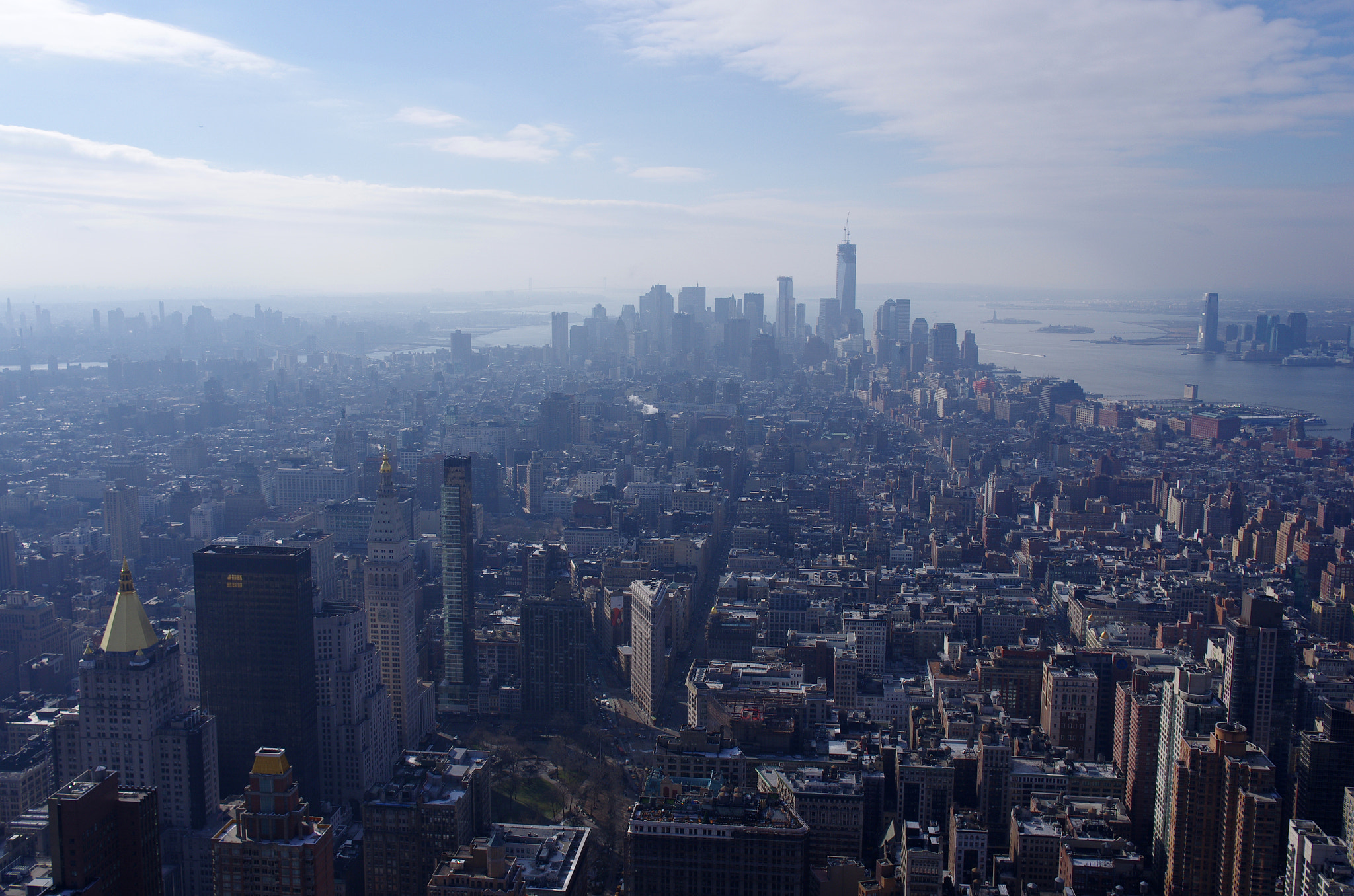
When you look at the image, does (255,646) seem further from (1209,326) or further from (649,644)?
(1209,326)

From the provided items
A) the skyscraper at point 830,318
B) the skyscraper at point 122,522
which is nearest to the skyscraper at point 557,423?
the skyscraper at point 122,522

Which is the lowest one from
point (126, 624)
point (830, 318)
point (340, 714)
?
point (340, 714)

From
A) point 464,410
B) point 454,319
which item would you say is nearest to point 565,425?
point 464,410

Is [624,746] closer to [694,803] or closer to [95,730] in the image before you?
[694,803]

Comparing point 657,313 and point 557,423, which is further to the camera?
point 657,313

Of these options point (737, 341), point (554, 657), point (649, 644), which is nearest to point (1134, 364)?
point (737, 341)

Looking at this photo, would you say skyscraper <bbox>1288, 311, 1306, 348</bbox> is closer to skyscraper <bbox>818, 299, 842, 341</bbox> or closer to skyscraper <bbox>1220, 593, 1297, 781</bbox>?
skyscraper <bbox>818, 299, 842, 341</bbox>

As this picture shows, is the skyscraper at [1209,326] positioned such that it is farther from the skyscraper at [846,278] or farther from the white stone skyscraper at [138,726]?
the white stone skyscraper at [138,726]
